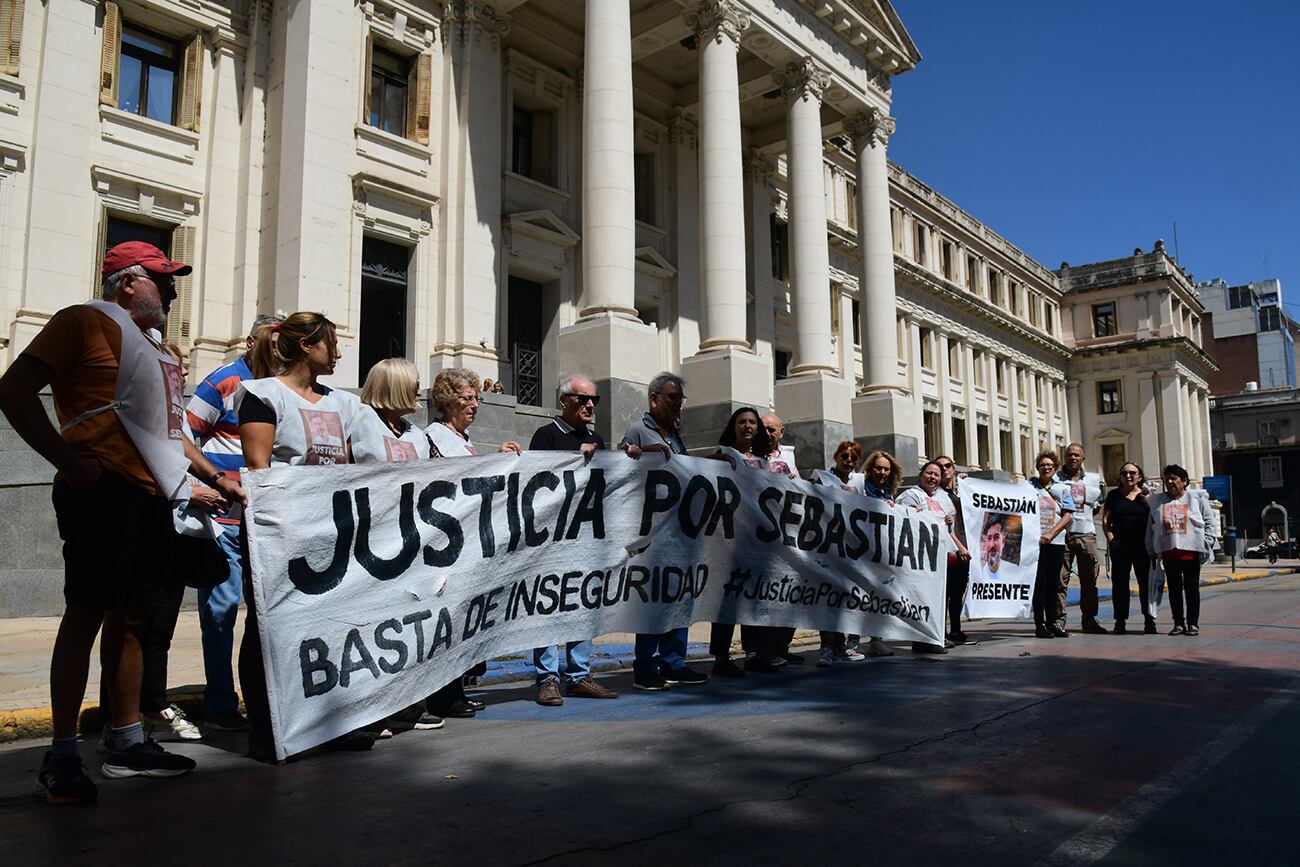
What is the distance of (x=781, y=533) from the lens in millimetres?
6867

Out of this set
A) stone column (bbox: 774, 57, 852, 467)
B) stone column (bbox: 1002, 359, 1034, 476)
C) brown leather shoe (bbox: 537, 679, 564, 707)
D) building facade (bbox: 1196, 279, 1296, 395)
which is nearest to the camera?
brown leather shoe (bbox: 537, 679, 564, 707)

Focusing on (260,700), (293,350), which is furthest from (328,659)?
(293,350)

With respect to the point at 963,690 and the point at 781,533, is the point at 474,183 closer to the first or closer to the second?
the point at 781,533

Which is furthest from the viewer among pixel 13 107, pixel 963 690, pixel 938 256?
pixel 938 256

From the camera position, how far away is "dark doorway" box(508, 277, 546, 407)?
2053cm

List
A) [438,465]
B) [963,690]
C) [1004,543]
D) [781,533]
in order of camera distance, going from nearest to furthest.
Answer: [438,465], [963,690], [781,533], [1004,543]

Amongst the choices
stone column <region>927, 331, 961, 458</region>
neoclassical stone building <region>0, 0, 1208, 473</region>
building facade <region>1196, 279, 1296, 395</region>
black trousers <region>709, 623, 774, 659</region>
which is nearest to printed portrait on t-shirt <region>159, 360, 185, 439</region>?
black trousers <region>709, 623, 774, 659</region>

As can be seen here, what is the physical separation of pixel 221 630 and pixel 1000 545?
763 cm

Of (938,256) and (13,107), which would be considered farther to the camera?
(938,256)

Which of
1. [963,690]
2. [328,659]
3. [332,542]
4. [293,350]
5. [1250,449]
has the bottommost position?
[963,690]

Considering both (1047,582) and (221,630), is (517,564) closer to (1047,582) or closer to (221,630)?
(221,630)

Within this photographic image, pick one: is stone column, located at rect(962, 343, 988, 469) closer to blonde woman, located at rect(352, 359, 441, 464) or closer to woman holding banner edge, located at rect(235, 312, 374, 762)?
blonde woman, located at rect(352, 359, 441, 464)

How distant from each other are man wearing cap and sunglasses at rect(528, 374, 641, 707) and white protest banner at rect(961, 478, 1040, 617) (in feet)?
15.9

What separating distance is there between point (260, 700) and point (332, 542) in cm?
77
